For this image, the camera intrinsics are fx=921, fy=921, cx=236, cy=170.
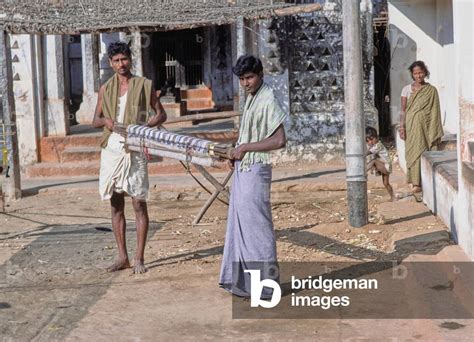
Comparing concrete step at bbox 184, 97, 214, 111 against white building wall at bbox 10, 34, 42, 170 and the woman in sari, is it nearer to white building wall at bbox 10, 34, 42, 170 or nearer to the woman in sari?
white building wall at bbox 10, 34, 42, 170

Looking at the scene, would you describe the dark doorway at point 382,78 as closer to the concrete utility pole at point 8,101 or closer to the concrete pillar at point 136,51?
the concrete pillar at point 136,51

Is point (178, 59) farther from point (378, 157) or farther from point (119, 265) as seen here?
point (119, 265)

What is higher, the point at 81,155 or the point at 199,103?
the point at 199,103

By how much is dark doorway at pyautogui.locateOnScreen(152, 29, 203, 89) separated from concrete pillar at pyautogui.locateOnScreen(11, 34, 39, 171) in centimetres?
446

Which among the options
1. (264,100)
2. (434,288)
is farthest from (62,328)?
(434,288)

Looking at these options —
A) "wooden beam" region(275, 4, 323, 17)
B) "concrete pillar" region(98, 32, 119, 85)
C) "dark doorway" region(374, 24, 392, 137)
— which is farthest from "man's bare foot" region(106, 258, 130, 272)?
"concrete pillar" region(98, 32, 119, 85)

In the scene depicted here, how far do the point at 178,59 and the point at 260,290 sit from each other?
1297cm

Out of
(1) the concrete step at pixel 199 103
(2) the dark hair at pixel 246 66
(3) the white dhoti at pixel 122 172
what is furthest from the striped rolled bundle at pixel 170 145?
(1) the concrete step at pixel 199 103

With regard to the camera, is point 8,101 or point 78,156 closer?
point 8,101

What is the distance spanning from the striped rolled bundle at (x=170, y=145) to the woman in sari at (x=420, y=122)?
4.00 meters

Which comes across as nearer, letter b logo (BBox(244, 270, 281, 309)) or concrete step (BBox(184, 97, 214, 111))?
letter b logo (BBox(244, 270, 281, 309))

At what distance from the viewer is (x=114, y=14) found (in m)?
11.9

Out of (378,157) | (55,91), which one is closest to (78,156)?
(55,91)

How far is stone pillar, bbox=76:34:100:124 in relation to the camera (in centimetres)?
1744
